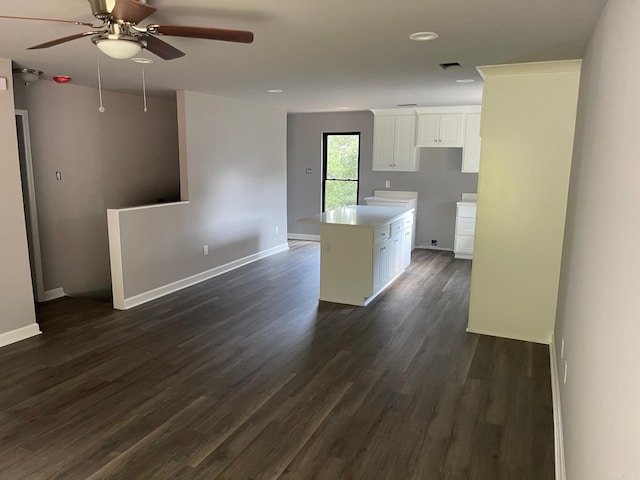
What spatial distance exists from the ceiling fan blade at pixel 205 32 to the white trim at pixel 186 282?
3.34 m

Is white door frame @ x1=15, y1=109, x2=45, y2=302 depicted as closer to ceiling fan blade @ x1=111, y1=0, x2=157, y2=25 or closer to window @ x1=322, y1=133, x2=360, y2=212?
ceiling fan blade @ x1=111, y1=0, x2=157, y2=25

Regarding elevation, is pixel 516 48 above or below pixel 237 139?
above

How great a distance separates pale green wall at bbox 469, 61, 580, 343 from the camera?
12.3 ft

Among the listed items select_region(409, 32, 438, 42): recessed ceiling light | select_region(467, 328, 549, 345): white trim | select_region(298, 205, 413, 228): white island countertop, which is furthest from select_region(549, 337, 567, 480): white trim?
select_region(409, 32, 438, 42): recessed ceiling light

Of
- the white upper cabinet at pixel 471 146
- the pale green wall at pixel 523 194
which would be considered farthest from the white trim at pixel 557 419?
the white upper cabinet at pixel 471 146

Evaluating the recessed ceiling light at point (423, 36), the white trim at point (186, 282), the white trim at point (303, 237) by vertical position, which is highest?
the recessed ceiling light at point (423, 36)

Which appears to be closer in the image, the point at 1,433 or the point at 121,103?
the point at 1,433

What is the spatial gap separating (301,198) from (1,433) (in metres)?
6.69

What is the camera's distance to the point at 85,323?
4496mm

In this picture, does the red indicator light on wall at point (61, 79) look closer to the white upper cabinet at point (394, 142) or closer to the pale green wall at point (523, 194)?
the pale green wall at point (523, 194)

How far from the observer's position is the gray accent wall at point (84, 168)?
5.12 metres

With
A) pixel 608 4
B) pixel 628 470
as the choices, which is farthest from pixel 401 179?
pixel 628 470

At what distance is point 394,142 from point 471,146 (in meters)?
1.25

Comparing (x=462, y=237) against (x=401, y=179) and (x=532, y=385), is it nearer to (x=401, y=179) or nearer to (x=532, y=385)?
(x=401, y=179)
